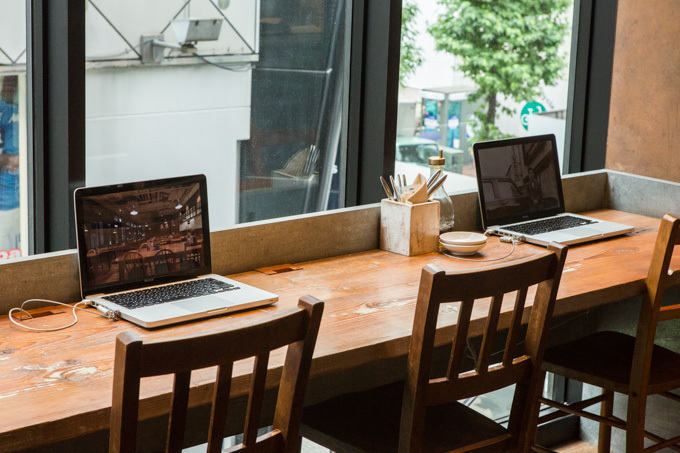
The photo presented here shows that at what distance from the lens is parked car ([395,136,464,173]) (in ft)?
10.6

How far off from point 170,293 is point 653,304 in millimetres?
1283

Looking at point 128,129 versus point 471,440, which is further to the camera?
point 128,129

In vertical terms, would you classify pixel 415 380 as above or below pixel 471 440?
above

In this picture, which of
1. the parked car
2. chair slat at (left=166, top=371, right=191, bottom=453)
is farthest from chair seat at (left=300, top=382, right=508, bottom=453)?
the parked car

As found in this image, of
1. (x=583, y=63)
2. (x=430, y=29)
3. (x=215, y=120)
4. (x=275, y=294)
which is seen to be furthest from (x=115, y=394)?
(x=583, y=63)

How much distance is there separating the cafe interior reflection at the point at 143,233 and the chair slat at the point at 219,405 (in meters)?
0.77

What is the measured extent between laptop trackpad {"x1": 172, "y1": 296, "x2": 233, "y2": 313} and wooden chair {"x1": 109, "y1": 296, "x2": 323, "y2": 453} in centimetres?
50

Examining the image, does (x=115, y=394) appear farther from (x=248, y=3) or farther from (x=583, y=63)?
(x=583, y=63)

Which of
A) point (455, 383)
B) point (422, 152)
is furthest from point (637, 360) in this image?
point (422, 152)

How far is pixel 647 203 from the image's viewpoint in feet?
11.0

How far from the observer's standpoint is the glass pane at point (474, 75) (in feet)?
10.6

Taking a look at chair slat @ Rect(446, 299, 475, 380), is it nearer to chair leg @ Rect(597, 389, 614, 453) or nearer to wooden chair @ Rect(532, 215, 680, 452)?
wooden chair @ Rect(532, 215, 680, 452)

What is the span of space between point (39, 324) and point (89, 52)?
0.79 metres

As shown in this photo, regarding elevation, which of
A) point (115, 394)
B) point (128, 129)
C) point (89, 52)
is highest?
point (89, 52)
